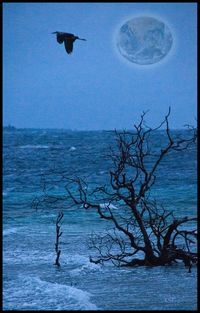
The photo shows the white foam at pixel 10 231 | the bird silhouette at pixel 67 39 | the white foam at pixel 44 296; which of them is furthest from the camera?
the white foam at pixel 10 231

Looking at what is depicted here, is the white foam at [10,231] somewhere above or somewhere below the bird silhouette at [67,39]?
below

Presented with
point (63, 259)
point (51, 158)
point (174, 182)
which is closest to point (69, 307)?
point (63, 259)

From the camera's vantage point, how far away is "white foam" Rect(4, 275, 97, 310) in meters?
8.00

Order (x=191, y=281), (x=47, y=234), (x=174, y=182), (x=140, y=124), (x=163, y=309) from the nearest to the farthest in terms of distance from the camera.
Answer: (x=163, y=309)
(x=191, y=281)
(x=140, y=124)
(x=47, y=234)
(x=174, y=182)

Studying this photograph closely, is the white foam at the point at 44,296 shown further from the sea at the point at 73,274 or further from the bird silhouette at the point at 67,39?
the bird silhouette at the point at 67,39

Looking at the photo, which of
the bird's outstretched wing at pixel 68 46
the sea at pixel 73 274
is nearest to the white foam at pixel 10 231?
the sea at pixel 73 274

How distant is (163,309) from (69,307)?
1476 mm

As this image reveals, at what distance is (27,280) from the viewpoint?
9562mm

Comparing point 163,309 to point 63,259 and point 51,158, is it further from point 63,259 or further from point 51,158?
point 51,158

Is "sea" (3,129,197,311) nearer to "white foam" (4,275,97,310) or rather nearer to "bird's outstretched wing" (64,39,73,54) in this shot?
"white foam" (4,275,97,310)

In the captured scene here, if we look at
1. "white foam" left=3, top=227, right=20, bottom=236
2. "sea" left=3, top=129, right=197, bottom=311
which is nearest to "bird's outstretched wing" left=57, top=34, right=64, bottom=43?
"sea" left=3, top=129, right=197, bottom=311

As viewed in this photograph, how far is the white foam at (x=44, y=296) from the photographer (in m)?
8.00

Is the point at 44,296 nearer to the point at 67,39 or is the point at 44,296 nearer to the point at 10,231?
the point at 67,39

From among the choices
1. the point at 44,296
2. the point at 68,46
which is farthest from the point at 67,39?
the point at 44,296
